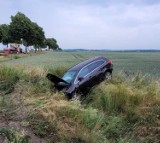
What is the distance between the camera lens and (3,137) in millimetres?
6688

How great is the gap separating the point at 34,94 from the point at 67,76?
2681 mm

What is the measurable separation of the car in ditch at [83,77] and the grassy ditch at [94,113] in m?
0.39

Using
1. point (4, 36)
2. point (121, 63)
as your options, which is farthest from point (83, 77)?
point (4, 36)

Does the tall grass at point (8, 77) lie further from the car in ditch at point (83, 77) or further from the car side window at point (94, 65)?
the car side window at point (94, 65)

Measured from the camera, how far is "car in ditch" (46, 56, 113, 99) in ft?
40.9

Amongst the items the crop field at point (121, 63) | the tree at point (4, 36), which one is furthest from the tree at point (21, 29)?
the crop field at point (121, 63)

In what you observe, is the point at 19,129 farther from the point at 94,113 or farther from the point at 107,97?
the point at 107,97

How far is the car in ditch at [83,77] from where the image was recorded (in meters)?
12.5

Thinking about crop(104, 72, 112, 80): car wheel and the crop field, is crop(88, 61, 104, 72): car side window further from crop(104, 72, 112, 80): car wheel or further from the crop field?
the crop field

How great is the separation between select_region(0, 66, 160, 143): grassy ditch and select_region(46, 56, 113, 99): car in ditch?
39cm

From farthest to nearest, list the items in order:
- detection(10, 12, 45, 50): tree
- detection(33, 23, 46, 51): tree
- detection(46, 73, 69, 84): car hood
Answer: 1. detection(33, 23, 46, 51): tree
2. detection(10, 12, 45, 50): tree
3. detection(46, 73, 69, 84): car hood

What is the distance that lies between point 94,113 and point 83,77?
405cm

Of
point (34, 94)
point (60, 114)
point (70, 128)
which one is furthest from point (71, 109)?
point (34, 94)

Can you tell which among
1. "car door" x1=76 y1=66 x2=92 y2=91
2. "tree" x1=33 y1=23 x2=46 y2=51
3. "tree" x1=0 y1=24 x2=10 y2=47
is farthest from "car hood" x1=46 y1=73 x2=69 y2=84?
"tree" x1=33 y1=23 x2=46 y2=51
